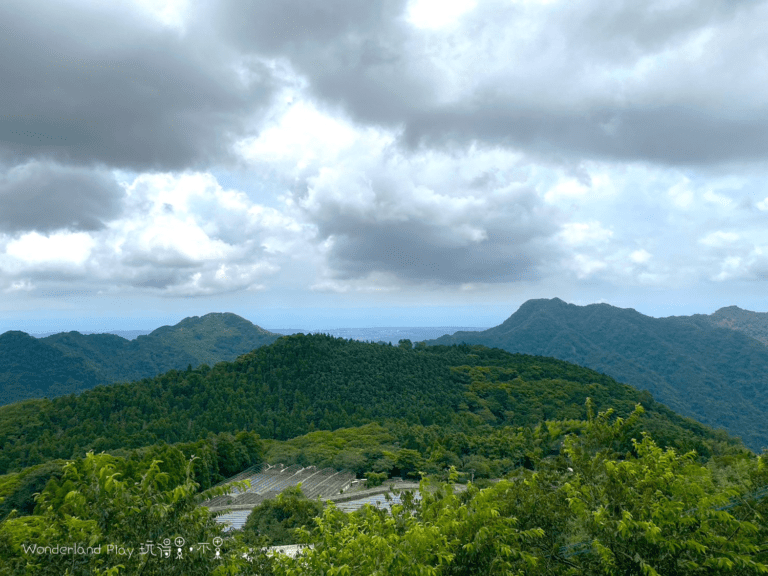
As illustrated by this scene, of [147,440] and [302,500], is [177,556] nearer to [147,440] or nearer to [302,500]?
[302,500]

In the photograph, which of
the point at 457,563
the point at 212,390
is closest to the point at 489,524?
the point at 457,563

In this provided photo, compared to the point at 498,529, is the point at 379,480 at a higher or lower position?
lower

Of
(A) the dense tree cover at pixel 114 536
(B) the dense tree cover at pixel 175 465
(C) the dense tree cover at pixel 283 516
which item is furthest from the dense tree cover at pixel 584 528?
(B) the dense tree cover at pixel 175 465

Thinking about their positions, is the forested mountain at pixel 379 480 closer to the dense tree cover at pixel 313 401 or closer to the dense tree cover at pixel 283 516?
the dense tree cover at pixel 283 516

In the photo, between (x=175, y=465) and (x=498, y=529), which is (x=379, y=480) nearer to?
(x=175, y=465)

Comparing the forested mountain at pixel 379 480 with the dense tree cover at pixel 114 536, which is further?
the forested mountain at pixel 379 480

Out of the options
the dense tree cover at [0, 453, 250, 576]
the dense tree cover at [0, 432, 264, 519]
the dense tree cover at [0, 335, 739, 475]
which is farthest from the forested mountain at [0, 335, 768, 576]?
the dense tree cover at [0, 335, 739, 475]

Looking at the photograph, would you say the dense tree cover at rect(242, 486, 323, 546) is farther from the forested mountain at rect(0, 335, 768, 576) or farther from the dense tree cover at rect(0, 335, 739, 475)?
the dense tree cover at rect(0, 335, 739, 475)

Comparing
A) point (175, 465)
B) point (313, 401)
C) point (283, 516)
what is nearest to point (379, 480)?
point (283, 516)
